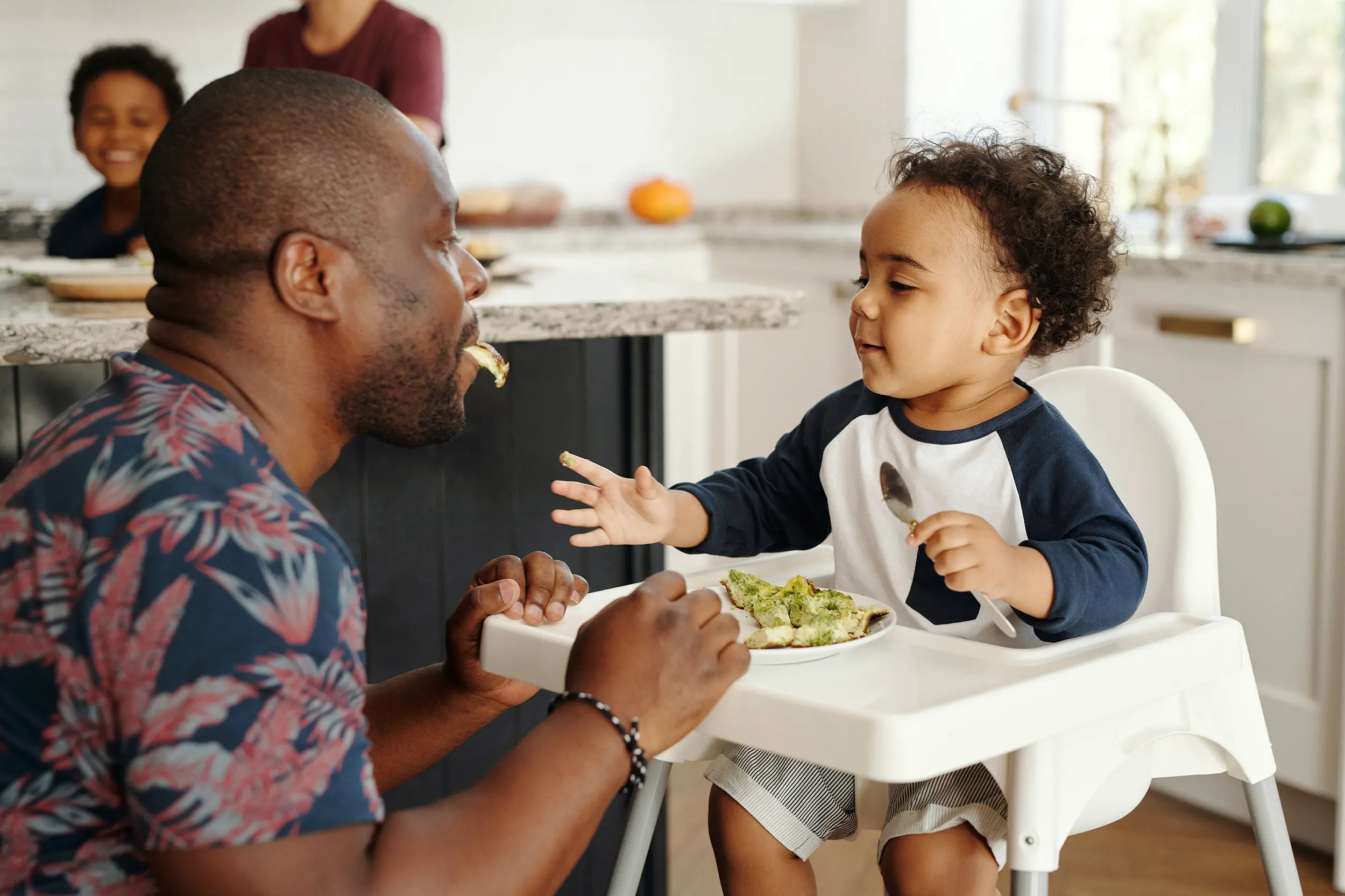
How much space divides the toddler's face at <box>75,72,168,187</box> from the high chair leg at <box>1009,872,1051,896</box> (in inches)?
94.0

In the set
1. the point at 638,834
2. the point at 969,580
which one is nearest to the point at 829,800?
the point at 638,834

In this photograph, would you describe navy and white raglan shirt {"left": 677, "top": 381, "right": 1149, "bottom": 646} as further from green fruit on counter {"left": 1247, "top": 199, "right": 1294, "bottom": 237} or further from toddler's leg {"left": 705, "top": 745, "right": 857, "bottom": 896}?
green fruit on counter {"left": 1247, "top": 199, "right": 1294, "bottom": 237}

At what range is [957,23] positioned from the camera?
150 inches

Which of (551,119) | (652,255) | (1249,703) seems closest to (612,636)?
(1249,703)

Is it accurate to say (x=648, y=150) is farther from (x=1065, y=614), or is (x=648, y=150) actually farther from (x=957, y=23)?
(x=1065, y=614)

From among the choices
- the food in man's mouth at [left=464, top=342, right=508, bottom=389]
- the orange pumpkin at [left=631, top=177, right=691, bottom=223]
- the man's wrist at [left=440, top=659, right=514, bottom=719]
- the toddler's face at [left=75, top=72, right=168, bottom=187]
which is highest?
the toddler's face at [left=75, top=72, right=168, bottom=187]

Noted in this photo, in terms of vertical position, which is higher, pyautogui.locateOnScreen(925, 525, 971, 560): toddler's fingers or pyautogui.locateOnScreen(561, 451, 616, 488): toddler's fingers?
pyautogui.locateOnScreen(561, 451, 616, 488): toddler's fingers

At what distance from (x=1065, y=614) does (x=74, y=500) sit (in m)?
0.70

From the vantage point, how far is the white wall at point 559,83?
3371mm

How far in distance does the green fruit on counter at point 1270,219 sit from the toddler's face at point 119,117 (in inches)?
83.7

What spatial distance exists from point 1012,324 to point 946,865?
0.49 meters

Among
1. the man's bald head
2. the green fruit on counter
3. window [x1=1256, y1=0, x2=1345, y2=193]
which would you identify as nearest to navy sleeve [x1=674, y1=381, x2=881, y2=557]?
the man's bald head

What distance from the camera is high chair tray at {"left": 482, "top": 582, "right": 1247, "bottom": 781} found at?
2.72ft

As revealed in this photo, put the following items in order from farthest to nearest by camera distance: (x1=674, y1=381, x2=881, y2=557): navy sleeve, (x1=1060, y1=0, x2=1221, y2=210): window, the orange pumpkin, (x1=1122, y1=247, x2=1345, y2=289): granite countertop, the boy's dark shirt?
the orange pumpkin < (x1=1060, y1=0, x2=1221, y2=210): window < the boy's dark shirt < (x1=1122, y1=247, x2=1345, y2=289): granite countertop < (x1=674, y1=381, x2=881, y2=557): navy sleeve
